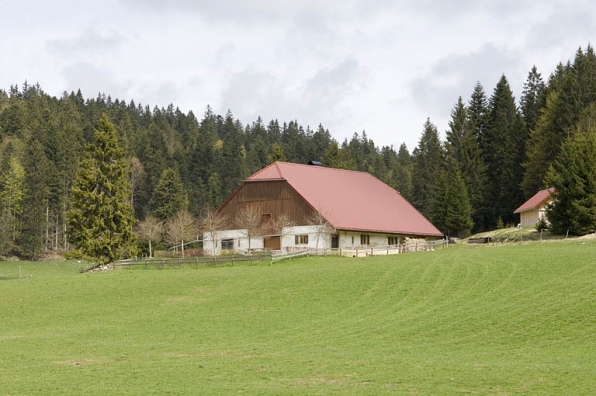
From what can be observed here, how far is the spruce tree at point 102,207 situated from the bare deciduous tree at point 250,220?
9.94m

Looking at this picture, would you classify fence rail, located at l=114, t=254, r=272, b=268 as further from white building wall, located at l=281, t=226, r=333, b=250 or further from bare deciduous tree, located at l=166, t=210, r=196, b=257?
bare deciduous tree, located at l=166, t=210, r=196, b=257

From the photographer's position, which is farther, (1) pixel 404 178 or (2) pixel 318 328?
(1) pixel 404 178

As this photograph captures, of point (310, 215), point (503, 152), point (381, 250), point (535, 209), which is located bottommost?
point (381, 250)

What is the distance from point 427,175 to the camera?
10175cm

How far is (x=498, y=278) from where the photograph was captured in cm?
3459

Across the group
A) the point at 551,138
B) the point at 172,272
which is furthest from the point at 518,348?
the point at 551,138

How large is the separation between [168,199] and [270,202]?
38.0 meters

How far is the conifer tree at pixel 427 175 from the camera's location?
99.2 metres

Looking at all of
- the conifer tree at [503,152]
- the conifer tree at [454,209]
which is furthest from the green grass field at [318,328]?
the conifer tree at [503,152]

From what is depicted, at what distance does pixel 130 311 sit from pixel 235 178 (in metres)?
102

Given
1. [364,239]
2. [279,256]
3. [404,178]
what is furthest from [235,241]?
[404,178]

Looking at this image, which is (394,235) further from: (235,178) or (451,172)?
(235,178)

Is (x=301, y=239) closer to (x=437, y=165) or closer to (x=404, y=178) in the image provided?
(x=437, y=165)

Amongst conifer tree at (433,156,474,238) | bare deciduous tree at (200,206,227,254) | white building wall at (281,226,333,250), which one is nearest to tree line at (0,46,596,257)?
conifer tree at (433,156,474,238)
